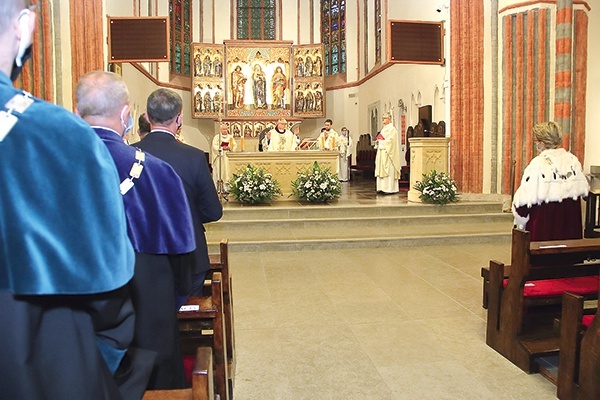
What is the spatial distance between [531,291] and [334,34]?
2089 cm

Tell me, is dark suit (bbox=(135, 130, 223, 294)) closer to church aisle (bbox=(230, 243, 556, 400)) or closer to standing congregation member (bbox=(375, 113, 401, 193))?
church aisle (bbox=(230, 243, 556, 400))

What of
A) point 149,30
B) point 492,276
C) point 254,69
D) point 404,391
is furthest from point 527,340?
point 254,69

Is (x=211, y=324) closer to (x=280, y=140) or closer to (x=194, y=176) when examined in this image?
(x=194, y=176)

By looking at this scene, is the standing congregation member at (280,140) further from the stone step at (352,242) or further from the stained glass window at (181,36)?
the stained glass window at (181,36)

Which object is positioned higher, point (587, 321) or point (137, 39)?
point (137, 39)

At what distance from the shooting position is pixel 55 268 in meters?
1.07

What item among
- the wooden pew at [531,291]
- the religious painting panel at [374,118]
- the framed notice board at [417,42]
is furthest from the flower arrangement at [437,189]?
the religious painting panel at [374,118]

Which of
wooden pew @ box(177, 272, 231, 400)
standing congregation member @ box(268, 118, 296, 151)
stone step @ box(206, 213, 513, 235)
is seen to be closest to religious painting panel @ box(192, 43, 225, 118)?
standing congregation member @ box(268, 118, 296, 151)

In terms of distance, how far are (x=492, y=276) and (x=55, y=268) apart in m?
3.29

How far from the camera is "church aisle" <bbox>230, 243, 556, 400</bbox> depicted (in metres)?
3.20

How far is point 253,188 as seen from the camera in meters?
9.90

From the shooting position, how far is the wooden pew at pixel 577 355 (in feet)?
8.93

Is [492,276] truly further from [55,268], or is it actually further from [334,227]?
[334,227]

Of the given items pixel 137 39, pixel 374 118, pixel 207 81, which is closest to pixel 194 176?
pixel 137 39
